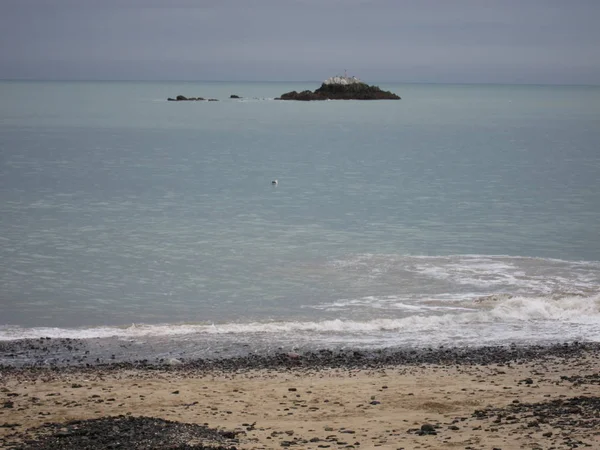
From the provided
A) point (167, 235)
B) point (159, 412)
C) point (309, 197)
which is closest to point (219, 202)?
point (309, 197)

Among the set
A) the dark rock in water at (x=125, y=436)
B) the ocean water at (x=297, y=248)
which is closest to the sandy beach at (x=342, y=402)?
the dark rock in water at (x=125, y=436)

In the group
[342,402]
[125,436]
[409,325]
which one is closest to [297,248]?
[409,325]

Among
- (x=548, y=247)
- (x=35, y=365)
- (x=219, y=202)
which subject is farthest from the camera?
(x=219, y=202)

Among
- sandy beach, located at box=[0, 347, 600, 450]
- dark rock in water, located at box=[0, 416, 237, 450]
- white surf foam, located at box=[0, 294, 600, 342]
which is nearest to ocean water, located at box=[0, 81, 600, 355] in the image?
white surf foam, located at box=[0, 294, 600, 342]

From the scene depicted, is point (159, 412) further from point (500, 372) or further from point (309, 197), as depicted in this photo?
point (309, 197)

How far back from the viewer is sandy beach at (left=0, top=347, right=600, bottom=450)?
1195 cm

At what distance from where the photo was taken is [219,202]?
43.2 m

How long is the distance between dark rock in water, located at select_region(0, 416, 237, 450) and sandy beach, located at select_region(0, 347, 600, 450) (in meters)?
0.08

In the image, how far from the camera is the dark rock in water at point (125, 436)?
11.4m

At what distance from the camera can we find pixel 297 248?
3091 cm

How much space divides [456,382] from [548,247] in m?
17.7

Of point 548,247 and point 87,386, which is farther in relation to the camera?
point 548,247

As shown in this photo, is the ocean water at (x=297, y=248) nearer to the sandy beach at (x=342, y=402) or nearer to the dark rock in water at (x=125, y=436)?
the sandy beach at (x=342, y=402)

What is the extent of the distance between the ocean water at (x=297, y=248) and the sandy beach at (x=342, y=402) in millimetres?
2891
